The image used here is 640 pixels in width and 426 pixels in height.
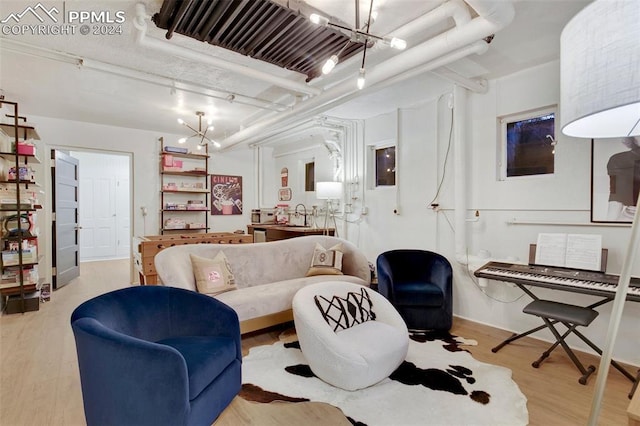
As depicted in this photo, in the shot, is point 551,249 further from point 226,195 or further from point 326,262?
point 226,195

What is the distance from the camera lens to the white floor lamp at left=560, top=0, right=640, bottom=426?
0.66m

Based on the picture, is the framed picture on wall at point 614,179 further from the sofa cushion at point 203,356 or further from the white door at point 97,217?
the white door at point 97,217

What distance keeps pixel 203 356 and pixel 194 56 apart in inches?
87.5

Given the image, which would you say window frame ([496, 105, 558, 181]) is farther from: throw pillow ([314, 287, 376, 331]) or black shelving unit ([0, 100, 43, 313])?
black shelving unit ([0, 100, 43, 313])

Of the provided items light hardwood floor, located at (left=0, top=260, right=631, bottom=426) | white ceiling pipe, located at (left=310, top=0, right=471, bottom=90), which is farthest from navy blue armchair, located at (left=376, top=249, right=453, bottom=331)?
white ceiling pipe, located at (left=310, top=0, right=471, bottom=90)

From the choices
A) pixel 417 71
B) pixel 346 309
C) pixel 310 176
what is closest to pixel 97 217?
pixel 310 176

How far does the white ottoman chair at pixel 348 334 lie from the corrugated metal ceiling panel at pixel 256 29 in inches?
77.4

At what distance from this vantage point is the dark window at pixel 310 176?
6.24 metres

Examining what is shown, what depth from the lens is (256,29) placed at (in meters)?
2.27

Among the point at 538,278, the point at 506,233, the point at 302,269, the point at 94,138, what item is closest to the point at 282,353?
the point at 302,269

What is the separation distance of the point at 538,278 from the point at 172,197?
5.91m

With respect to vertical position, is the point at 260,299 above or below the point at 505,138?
below

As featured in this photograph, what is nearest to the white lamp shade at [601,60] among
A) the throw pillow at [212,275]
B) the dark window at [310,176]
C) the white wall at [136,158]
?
the throw pillow at [212,275]

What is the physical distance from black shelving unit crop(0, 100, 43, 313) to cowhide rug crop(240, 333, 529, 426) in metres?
3.24
